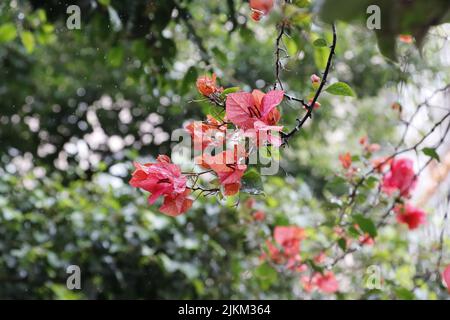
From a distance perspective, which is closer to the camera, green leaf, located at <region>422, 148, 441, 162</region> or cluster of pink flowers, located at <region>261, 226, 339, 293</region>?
green leaf, located at <region>422, 148, 441, 162</region>

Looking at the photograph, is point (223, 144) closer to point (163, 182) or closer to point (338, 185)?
point (163, 182)

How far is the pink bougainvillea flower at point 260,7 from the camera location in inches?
20.1

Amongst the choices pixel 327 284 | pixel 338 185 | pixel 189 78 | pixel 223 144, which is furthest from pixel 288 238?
pixel 223 144

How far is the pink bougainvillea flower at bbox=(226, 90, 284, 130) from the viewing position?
0.52 metres

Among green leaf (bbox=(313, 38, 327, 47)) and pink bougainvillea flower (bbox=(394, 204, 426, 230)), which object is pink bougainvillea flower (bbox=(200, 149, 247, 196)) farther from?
pink bougainvillea flower (bbox=(394, 204, 426, 230))

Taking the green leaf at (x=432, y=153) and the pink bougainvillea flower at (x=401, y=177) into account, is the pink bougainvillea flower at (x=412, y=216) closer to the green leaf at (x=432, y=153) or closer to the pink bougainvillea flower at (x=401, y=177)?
the pink bougainvillea flower at (x=401, y=177)

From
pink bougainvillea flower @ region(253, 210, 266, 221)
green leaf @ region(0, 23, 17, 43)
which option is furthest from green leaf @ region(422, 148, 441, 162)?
green leaf @ region(0, 23, 17, 43)

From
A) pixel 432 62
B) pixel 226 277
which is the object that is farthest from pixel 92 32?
pixel 432 62

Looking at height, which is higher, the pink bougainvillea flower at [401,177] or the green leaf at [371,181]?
the pink bougainvillea flower at [401,177]

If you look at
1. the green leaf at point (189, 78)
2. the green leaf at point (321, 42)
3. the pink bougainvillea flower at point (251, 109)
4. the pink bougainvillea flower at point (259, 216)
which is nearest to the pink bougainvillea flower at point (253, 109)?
the pink bougainvillea flower at point (251, 109)

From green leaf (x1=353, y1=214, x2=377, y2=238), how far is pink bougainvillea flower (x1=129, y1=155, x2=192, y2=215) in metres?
0.47

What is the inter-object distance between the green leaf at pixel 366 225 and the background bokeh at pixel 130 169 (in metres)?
0.13
